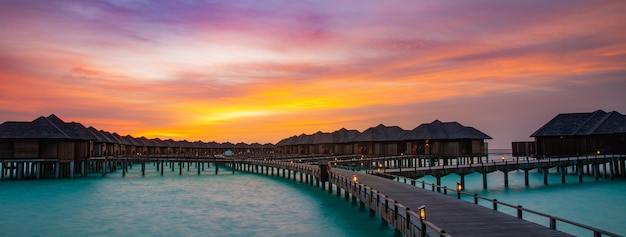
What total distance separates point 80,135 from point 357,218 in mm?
41022

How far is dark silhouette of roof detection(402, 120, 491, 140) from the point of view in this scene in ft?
195

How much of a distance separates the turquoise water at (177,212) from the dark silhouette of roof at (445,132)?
23.6 m

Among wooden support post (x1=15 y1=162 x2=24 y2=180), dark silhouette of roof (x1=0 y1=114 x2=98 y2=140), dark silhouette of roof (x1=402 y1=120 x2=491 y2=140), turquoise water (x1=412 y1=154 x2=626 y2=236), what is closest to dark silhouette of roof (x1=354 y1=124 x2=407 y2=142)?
dark silhouette of roof (x1=402 y1=120 x2=491 y2=140)

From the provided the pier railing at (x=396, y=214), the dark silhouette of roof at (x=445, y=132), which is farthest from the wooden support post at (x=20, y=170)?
the dark silhouette of roof at (x=445, y=132)

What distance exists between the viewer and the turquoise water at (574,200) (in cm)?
2565

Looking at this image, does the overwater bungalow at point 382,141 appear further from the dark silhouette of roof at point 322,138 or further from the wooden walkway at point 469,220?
the wooden walkway at point 469,220

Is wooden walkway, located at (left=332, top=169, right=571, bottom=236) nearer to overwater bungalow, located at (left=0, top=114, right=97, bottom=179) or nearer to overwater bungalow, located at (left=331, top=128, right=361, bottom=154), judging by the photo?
overwater bungalow, located at (left=0, top=114, right=97, bottom=179)

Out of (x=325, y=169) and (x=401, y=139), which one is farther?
(x=401, y=139)

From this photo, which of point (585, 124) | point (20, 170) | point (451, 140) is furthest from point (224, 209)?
point (585, 124)

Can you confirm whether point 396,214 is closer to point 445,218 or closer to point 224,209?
point 445,218

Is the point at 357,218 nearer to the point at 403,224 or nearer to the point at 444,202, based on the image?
the point at 444,202

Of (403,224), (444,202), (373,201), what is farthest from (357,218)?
(403,224)

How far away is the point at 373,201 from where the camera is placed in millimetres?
20250

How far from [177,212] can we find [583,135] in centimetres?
4774
